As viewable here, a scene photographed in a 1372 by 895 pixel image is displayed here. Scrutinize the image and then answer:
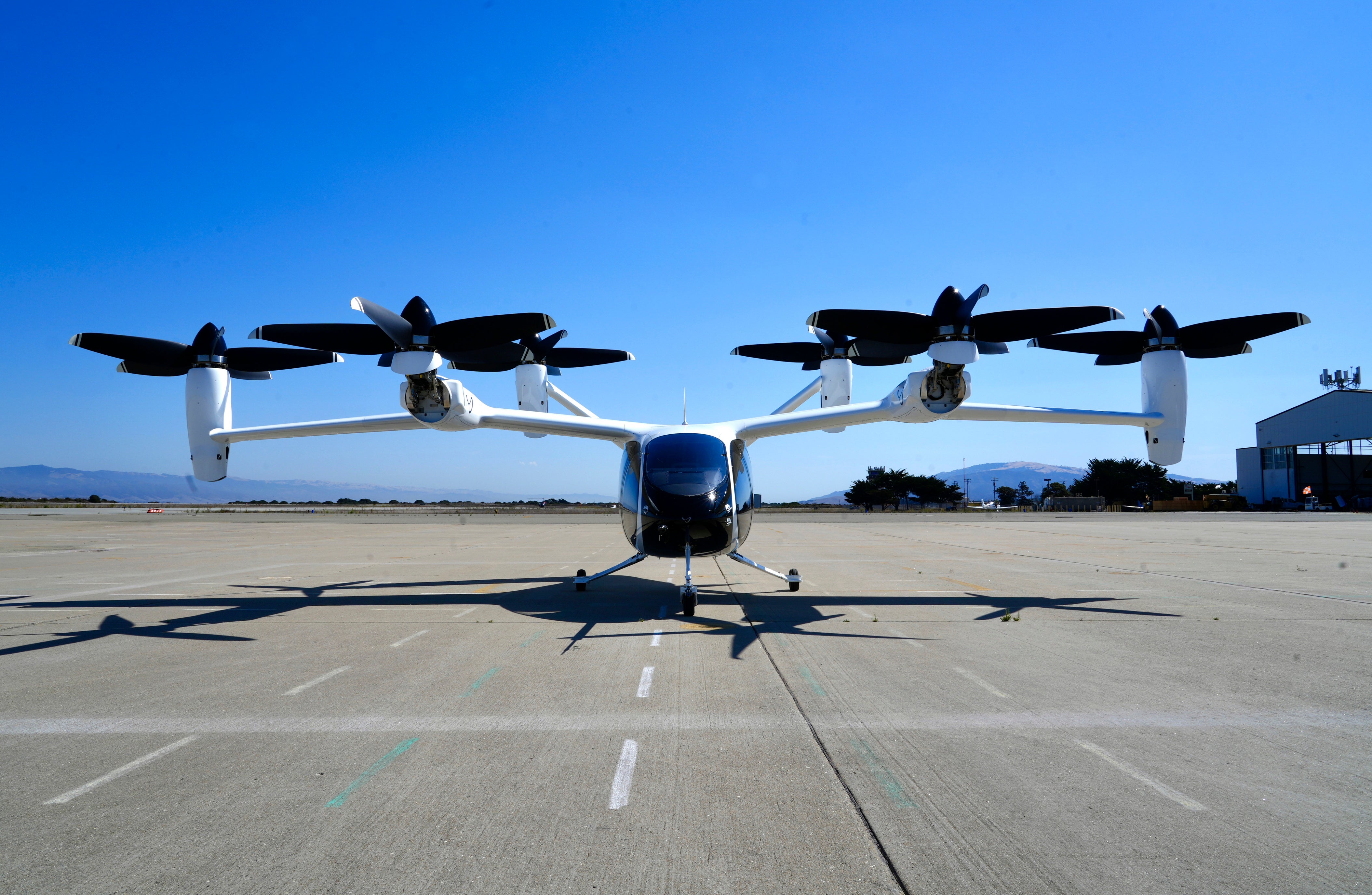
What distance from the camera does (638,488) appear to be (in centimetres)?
1271

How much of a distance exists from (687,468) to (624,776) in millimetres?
7742

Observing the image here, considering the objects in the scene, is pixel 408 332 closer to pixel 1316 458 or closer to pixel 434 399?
pixel 434 399

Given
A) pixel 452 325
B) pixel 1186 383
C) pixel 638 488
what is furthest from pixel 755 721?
pixel 1186 383

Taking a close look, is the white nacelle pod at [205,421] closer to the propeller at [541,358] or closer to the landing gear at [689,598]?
the propeller at [541,358]

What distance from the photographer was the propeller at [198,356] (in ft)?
45.9

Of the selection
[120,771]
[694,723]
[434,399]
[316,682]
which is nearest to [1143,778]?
[694,723]

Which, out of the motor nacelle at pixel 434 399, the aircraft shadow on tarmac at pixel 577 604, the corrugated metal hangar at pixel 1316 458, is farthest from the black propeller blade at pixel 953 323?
the corrugated metal hangar at pixel 1316 458

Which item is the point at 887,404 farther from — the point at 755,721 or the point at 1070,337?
the point at 755,721

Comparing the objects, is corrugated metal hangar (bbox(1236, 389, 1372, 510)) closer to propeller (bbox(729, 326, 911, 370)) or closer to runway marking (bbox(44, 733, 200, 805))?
propeller (bbox(729, 326, 911, 370))

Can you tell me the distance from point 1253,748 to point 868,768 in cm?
302

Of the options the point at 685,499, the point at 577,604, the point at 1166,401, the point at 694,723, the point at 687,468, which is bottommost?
the point at 577,604

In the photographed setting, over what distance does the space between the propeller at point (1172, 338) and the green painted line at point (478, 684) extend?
36.0ft

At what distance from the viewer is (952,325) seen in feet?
→ 39.8

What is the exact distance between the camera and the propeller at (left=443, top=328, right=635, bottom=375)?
17.0 meters
